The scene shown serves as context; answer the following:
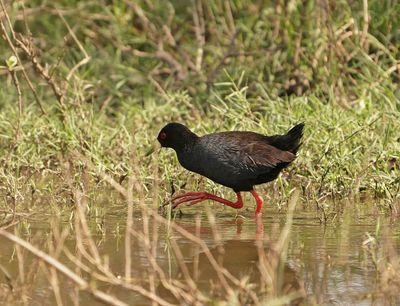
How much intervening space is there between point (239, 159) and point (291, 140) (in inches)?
14.6

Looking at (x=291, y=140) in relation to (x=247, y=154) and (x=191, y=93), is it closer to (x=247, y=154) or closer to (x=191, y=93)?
(x=247, y=154)

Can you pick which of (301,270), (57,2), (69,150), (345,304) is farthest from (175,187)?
(57,2)

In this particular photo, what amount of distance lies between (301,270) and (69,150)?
11.7 ft

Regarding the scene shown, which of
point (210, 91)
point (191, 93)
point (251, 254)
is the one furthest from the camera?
point (191, 93)

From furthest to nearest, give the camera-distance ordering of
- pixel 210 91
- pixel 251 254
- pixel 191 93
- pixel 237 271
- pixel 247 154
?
pixel 191 93, pixel 210 91, pixel 247 154, pixel 251 254, pixel 237 271

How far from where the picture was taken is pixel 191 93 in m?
10.2

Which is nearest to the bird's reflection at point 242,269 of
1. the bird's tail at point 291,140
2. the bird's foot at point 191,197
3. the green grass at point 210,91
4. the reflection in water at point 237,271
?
the reflection in water at point 237,271

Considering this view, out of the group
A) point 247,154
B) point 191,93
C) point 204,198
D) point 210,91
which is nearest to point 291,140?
point 247,154

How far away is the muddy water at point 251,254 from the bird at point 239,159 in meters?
0.17

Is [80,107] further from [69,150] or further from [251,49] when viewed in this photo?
[251,49]

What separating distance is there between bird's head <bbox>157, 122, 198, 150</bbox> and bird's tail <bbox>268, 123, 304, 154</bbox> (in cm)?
61

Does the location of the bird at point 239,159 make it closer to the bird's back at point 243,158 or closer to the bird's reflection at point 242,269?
the bird's back at point 243,158

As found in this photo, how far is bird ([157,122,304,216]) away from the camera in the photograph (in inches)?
280

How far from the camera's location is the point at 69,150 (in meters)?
8.42
